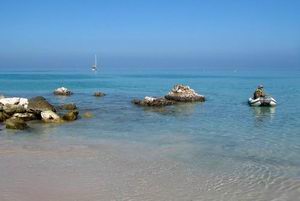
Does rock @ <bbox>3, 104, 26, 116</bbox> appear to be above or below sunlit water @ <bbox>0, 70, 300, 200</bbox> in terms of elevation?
above

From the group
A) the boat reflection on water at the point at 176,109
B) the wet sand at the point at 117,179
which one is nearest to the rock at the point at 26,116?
the wet sand at the point at 117,179

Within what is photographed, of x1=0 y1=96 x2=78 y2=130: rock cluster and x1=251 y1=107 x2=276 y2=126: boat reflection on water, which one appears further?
x1=251 y1=107 x2=276 y2=126: boat reflection on water

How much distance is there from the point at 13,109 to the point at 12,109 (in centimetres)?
7

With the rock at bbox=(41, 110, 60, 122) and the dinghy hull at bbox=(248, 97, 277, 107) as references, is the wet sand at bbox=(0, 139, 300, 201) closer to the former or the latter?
the rock at bbox=(41, 110, 60, 122)

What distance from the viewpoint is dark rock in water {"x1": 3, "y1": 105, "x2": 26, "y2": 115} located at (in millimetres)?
29547

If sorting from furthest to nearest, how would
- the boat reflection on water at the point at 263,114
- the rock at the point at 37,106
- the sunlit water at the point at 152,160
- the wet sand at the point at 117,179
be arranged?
the boat reflection on water at the point at 263,114
the rock at the point at 37,106
the sunlit water at the point at 152,160
the wet sand at the point at 117,179

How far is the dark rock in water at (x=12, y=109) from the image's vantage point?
96.9ft

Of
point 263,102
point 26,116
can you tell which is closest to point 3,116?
point 26,116

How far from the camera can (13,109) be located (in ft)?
97.8

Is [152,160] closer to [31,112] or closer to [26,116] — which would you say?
[26,116]

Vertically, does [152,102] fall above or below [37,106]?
below

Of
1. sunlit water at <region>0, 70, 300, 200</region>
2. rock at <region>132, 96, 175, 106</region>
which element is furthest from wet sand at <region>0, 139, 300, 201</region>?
rock at <region>132, 96, 175, 106</region>

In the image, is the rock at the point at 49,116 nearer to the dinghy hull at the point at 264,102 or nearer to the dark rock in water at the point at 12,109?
the dark rock in water at the point at 12,109

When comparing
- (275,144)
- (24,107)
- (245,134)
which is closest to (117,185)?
(275,144)
